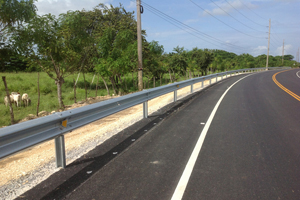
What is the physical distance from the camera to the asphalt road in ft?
10.8

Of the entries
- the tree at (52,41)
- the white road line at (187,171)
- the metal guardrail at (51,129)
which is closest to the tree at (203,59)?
the tree at (52,41)

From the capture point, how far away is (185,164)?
4.17 meters

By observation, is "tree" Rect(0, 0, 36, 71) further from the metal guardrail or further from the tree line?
the metal guardrail

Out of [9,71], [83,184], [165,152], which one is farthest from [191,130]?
[9,71]

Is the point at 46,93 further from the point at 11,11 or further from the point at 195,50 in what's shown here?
the point at 195,50

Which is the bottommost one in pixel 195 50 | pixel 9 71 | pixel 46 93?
pixel 46 93

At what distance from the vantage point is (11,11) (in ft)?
34.5

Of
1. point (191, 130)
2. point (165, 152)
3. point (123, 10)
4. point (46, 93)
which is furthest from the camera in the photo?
point (123, 10)

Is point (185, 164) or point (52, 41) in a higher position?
point (52, 41)

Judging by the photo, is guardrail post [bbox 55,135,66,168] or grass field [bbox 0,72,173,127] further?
grass field [bbox 0,72,173,127]

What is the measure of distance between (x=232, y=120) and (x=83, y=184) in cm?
523

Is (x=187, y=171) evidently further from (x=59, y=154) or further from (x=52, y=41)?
(x=52, y=41)

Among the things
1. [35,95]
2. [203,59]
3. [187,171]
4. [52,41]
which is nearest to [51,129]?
[187,171]

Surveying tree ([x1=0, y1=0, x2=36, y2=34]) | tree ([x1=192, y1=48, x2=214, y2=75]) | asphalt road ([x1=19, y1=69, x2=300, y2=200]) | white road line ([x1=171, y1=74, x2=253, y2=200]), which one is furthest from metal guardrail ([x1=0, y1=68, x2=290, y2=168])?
tree ([x1=192, y1=48, x2=214, y2=75])
